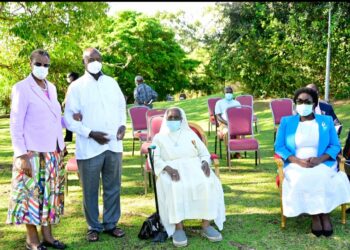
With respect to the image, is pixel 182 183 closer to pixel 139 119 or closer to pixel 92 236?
pixel 92 236

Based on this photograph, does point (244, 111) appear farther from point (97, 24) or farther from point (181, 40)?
point (181, 40)

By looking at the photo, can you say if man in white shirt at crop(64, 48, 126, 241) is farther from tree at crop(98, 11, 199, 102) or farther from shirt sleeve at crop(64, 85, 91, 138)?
tree at crop(98, 11, 199, 102)

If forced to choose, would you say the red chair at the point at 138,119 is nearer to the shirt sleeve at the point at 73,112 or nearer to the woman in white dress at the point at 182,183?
the woman in white dress at the point at 182,183

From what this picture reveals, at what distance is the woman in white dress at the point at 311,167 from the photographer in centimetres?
461

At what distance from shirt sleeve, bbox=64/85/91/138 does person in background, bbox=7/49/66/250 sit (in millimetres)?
147

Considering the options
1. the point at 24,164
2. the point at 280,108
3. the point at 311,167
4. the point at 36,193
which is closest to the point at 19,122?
the point at 24,164

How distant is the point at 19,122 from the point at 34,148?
276mm

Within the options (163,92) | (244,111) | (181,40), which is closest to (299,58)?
(244,111)

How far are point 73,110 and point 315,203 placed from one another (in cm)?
268

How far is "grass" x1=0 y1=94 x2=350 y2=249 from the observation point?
4449 mm

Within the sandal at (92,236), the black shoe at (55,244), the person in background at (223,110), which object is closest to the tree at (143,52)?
the person in background at (223,110)

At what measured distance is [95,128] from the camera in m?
4.32

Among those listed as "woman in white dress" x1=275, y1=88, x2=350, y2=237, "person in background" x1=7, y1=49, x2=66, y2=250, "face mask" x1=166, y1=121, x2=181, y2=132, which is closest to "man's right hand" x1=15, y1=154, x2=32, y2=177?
"person in background" x1=7, y1=49, x2=66, y2=250

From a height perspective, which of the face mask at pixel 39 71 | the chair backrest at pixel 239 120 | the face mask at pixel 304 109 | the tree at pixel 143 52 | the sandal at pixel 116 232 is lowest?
the sandal at pixel 116 232
